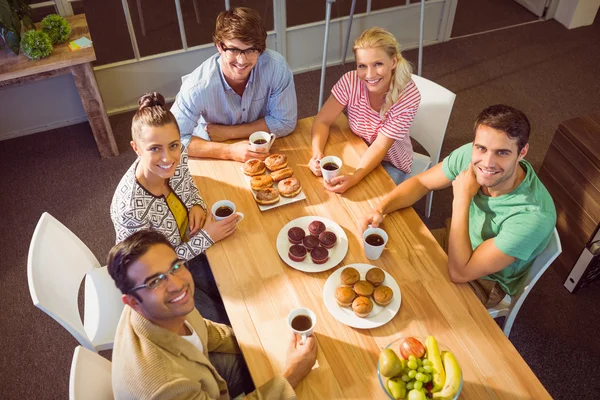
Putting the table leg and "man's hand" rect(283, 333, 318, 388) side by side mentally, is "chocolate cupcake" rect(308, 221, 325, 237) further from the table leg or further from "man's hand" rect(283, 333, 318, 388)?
the table leg

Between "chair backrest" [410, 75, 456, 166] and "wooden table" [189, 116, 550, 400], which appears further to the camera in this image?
"chair backrest" [410, 75, 456, 166]

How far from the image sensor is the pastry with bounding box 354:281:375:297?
1682mm

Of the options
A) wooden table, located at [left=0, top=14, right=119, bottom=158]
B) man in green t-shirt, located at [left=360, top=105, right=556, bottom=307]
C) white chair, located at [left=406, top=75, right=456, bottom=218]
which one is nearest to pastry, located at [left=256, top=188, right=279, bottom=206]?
man in green t-shirt, located at [left=360, top=105, right=556, bottom=307]

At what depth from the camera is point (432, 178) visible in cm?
209

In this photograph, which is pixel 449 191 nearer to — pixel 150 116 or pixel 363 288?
pixel 363 288

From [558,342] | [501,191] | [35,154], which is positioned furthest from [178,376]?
[35,154]

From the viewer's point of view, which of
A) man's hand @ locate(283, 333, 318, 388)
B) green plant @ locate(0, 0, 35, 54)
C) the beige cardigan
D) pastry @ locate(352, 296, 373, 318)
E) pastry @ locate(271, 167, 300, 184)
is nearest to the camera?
the beige cardigan

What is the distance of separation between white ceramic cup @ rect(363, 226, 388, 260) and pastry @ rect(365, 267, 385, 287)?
0.07 m

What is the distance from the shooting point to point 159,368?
53.7 inches

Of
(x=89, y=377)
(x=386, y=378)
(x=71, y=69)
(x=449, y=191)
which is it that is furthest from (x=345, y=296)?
(x=71, y=69)

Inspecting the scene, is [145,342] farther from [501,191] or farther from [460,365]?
[501,191]

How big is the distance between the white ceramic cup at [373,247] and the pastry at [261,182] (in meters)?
0.47

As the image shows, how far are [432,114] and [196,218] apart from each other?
4.20 feet

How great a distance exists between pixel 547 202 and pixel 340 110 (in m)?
0.98
